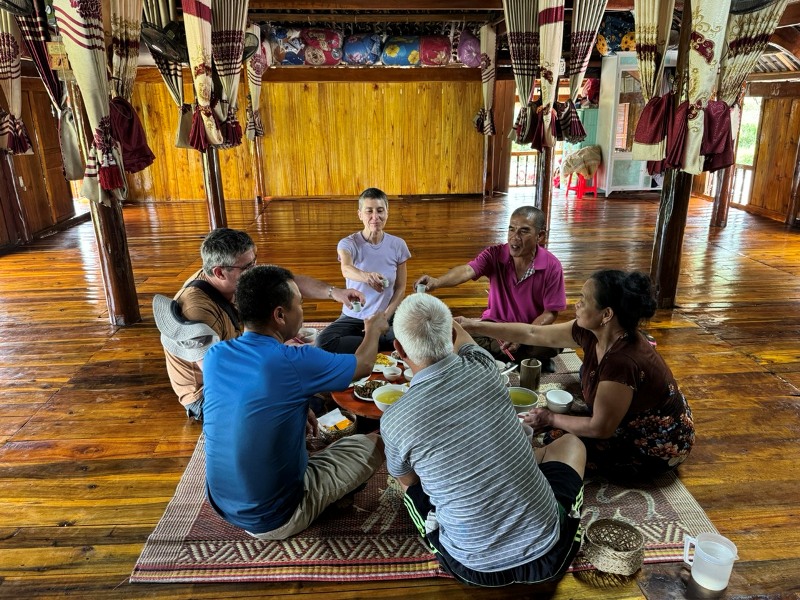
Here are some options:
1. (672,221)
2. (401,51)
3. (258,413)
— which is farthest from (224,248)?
(401,51)

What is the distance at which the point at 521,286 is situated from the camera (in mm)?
3533

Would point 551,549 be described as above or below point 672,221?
below

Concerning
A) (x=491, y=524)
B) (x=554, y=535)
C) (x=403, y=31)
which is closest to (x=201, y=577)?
(x=491, y=524)

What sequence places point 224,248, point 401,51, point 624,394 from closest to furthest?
point 624,394 < point 224,248 < point 401,51

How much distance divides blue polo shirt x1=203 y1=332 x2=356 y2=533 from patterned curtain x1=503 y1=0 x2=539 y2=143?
582cm

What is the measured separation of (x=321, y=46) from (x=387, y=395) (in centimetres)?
880

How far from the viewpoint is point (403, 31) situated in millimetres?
9875

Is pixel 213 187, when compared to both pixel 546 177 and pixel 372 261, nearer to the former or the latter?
pixel 372 261

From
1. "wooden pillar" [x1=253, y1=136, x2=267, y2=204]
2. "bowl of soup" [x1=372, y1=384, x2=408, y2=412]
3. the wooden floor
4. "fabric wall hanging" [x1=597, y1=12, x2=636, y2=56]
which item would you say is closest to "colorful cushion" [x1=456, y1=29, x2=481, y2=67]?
"fabric wall hanging" [x1=597, y1=12, x2=636, y2=56]

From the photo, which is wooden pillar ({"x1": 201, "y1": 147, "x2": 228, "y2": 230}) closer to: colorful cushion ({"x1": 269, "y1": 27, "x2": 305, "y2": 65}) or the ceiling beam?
the ceiling beam

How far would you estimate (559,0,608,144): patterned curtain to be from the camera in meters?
6.39

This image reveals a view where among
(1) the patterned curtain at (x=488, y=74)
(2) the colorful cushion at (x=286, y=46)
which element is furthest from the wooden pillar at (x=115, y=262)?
(1) the patterned curtain at (x=488, y=74)

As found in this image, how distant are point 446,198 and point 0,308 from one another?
797 cm

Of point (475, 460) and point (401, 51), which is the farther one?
point (401, 51)
